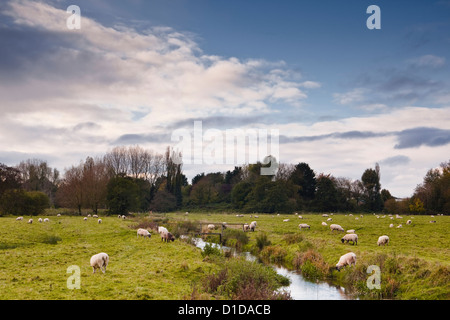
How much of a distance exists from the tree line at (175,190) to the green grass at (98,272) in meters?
39.8

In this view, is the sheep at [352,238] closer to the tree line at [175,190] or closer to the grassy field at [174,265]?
the grassy field at [174,265]

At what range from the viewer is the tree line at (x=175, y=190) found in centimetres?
7250

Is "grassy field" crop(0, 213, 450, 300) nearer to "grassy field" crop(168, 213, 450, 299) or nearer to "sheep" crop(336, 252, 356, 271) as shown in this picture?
"grassy field" crop(168, 213, 450, 299)

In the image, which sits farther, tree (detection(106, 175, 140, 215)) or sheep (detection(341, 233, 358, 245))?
tree (detection(106, 175, 140, 215))

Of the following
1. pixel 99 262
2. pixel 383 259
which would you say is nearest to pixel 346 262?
pixel 383 259

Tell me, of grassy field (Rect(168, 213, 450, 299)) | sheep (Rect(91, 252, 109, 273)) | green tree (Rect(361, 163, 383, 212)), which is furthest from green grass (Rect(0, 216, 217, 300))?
green tree (Rect(361, 163, 383, 212))

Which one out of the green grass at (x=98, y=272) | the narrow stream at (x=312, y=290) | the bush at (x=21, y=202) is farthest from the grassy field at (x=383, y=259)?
the bush at (x=21, y=202)

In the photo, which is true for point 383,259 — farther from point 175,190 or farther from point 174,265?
point 175,190

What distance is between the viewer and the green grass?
1417cm

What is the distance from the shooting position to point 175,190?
323 ft

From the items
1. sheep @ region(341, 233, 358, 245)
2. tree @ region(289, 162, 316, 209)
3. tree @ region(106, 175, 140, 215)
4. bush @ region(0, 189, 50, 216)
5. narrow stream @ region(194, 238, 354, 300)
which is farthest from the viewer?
tree @ region(289, 162, 316, 209)

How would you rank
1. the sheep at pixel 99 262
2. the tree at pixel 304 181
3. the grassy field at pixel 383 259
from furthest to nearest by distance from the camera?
1. the tree at pixel 304 181
2. the sheep at pixel 99 262
3. the grassy field at pixel 383 259

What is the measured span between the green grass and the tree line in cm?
3979
